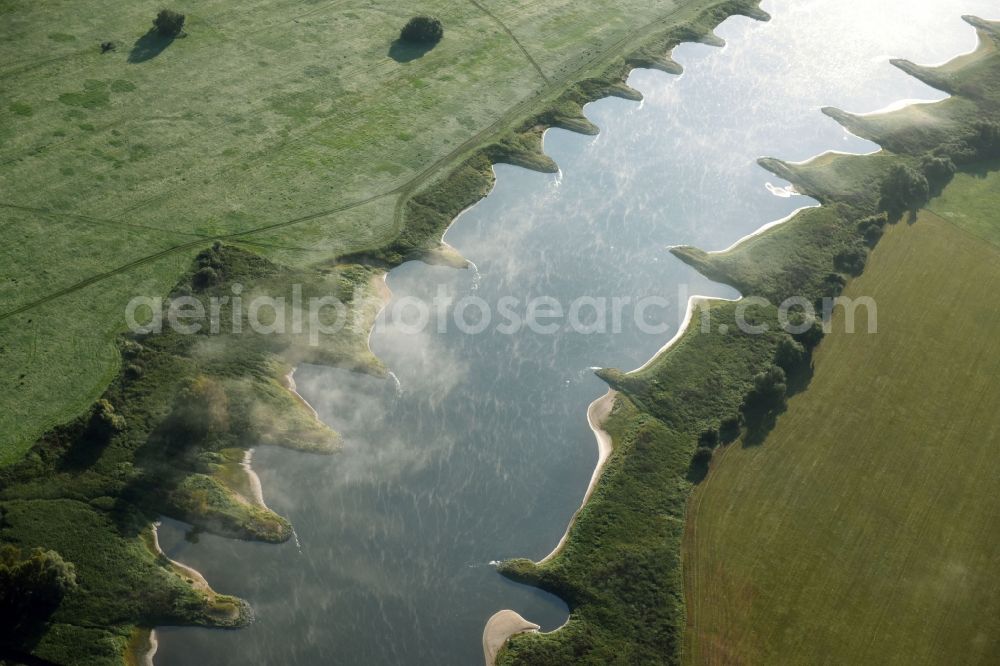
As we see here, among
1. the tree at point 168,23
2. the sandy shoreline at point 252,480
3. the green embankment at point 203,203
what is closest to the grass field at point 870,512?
the sandy shoreline at point 252,480

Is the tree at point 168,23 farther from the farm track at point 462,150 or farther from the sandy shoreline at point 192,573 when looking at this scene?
the sandy shoreline at point 192,573

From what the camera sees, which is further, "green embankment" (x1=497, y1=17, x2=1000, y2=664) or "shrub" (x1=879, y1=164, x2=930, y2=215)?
"shrub" (x1=879, y1=164, x2=930, y2=215)

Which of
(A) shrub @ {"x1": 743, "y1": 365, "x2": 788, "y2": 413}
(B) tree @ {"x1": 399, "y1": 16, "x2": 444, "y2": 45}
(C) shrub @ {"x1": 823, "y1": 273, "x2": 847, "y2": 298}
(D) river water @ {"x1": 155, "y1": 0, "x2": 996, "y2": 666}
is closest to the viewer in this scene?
(D) river water @ {"x1": 155, "y1": 0, "x2": 996, "y2": 666}

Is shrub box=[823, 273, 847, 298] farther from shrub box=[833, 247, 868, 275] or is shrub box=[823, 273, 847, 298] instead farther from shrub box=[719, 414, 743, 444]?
shrub box=[719, 414, 743, 444]

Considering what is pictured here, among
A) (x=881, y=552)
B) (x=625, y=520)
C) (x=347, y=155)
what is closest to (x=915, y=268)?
(x=881, y=552)

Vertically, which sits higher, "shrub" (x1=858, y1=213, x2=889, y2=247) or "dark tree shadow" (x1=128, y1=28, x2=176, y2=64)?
"dark tree shadow" (x1=128, y1=28, x2=176, y2=64)

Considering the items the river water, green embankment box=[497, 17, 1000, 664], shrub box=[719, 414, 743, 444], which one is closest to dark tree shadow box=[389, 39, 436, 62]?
the river water

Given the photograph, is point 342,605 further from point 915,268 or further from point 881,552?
point 915,268

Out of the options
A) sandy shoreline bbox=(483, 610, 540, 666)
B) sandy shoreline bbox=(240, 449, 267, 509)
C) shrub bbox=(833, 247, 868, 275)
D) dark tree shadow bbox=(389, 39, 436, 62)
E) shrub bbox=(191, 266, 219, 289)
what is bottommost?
sandy shoreline bbox=(483, 610, 540, 666)
